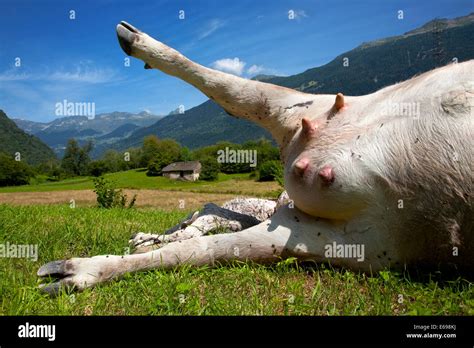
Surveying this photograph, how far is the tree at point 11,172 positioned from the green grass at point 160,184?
92cm

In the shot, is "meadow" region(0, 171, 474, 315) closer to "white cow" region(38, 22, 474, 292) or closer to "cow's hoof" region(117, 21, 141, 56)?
"white cow" region(38, 22, 474, 292)

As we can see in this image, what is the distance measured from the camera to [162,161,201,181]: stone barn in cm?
8529

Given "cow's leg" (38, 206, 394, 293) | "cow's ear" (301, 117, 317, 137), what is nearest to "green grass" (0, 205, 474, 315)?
"cow's leg" (38, 206, 394, 293)

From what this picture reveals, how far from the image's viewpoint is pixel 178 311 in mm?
3035

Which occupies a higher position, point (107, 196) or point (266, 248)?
point (266, 248)

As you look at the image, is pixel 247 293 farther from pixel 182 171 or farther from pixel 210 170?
pixel 182 171

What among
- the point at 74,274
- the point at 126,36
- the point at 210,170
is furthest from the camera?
the point at 210,170

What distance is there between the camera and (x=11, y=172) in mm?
42469

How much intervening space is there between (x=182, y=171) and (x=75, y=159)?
22.0 meters

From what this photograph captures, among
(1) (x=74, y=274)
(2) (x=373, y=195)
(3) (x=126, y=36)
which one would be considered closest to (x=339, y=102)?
(2) (x=373, y=195)

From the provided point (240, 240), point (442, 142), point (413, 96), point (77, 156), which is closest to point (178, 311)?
point (240, 240)
